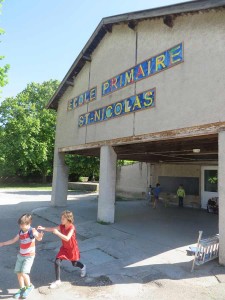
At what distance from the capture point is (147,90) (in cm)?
1016

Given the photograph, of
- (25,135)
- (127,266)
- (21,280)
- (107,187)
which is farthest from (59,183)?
(25,135)

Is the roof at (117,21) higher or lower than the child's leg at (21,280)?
higher

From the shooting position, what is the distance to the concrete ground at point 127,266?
557cm

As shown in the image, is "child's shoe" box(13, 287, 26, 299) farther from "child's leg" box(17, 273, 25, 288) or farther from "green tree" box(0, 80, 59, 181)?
"green tree" box(0, 80, 59, 181)

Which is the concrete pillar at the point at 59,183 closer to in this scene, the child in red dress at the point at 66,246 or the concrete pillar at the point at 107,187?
the concrete pillar at the point at 107,187

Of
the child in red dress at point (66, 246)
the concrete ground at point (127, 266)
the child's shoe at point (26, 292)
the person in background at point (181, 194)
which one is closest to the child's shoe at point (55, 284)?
the child in red dress at point (66, 246)

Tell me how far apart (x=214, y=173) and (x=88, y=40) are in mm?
11127

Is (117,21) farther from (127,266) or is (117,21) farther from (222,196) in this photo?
(127,266)

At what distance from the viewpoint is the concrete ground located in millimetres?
5566

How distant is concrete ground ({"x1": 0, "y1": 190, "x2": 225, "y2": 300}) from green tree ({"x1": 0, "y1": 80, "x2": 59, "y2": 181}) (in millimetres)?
25873

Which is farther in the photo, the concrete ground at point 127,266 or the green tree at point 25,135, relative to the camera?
the green tree at point 25,135

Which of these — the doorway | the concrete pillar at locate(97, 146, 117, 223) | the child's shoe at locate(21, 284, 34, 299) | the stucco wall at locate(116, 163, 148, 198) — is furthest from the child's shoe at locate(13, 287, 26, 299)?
the stucco wall at locate(116, 163, 148, 198)

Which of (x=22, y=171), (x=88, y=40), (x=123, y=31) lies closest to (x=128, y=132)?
(x=123, y=31)

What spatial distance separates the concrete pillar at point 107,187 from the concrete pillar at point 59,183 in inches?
195
